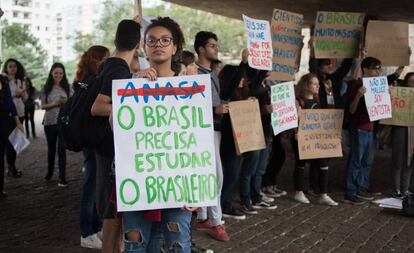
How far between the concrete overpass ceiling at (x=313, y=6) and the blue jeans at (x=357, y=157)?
11.4ft

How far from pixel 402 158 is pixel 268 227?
2441 mm

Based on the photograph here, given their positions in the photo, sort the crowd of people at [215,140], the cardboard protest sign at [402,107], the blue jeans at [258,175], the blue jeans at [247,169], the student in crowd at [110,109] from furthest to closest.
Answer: the cardboard protest sign at [402,107]
the blue jeans at [258,175]
the blue jeans at [247,169]
the student in crowd at [110,109]
the crowd of people at [215,140]

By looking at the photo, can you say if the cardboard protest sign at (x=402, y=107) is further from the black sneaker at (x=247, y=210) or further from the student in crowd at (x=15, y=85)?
the student in crowd at (x=15, y=85)

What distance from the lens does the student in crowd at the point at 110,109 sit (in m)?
3.24

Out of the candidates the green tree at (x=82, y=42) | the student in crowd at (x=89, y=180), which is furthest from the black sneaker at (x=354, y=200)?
the green tree at (x=82, y=42)

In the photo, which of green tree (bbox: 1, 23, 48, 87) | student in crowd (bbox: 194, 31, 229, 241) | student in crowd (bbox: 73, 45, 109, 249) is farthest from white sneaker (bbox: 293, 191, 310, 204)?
green tree (bbox: 1, 23, 48, 87)

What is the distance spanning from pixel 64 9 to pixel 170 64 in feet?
339

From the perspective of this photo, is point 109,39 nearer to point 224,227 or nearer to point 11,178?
point 11,178

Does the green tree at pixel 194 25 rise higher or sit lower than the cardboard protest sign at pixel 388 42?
higher

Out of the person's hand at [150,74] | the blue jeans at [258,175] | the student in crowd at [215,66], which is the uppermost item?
the student in crowd at [215,66]

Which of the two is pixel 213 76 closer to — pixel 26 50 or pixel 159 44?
pixel 159 44

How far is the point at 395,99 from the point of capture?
23.2 feet

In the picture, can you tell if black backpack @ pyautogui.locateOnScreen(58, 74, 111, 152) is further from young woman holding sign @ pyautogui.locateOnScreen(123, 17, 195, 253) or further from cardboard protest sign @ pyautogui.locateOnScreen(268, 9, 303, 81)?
A: cardboard protest sign @ pyautogui.locateOnScreen(268, 9, 303, 81)

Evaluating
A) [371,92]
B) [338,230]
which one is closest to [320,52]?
[371,92]
